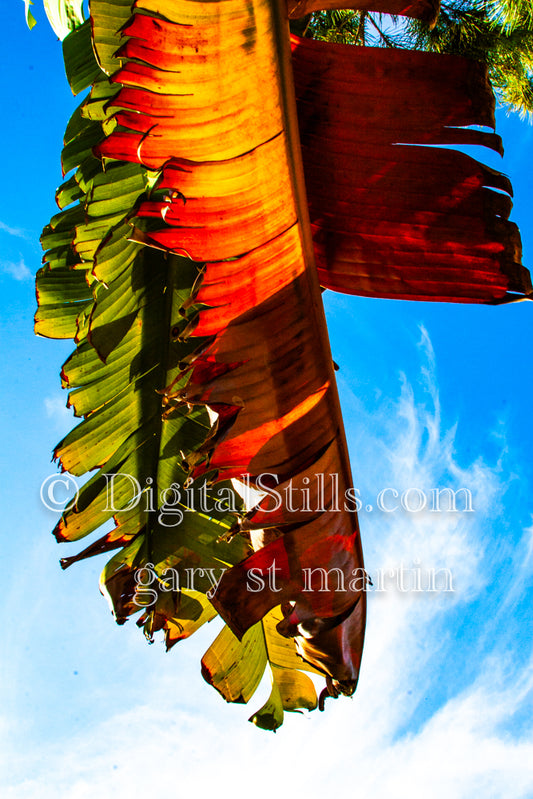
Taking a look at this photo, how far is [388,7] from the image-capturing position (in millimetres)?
1682

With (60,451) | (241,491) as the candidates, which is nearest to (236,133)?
(241,491)

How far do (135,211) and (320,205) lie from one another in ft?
2.07

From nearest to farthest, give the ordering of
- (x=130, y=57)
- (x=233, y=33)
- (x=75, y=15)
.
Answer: (x=130, y=57), (x=233, y=33), (x=75, y=15)

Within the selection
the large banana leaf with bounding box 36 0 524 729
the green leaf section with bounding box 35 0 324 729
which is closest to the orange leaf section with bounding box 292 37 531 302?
the large banana leaf with bounding box 36 0 524 729

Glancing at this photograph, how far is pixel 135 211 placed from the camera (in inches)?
53.8

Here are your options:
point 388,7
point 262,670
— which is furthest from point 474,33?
point 262,670

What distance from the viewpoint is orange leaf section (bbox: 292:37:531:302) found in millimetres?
1711

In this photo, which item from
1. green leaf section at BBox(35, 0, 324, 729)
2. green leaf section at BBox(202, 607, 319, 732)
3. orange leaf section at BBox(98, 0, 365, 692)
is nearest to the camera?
orange leaf section at BBox(98, 0, 365, 692)

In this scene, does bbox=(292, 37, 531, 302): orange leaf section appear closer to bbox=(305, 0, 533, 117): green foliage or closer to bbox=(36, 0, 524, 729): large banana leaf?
bbox=(36, 0, 524, 729): large banana leaf

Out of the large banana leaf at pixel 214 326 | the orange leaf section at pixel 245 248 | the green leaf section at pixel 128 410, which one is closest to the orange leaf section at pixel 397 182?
the large banana leaf at pixel 214 326

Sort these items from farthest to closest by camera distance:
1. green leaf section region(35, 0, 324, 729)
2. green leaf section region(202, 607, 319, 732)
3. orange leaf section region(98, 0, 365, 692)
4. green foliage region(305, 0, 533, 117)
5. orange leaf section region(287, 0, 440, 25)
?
1. green foliage region(305, 0, 533, 117)
2. green leaf section region(202, 607, 319, 732)
3. green leaf section region(35, 0, 324, 729)
4. orange leaf section region(287, 0, 440, 25)
5. orange leaf section region(98, 0, 365, 692)

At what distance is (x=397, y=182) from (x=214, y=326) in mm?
734

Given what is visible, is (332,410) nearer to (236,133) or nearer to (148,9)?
(236,133)

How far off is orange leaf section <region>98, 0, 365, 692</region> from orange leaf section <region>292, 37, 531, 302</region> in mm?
199
